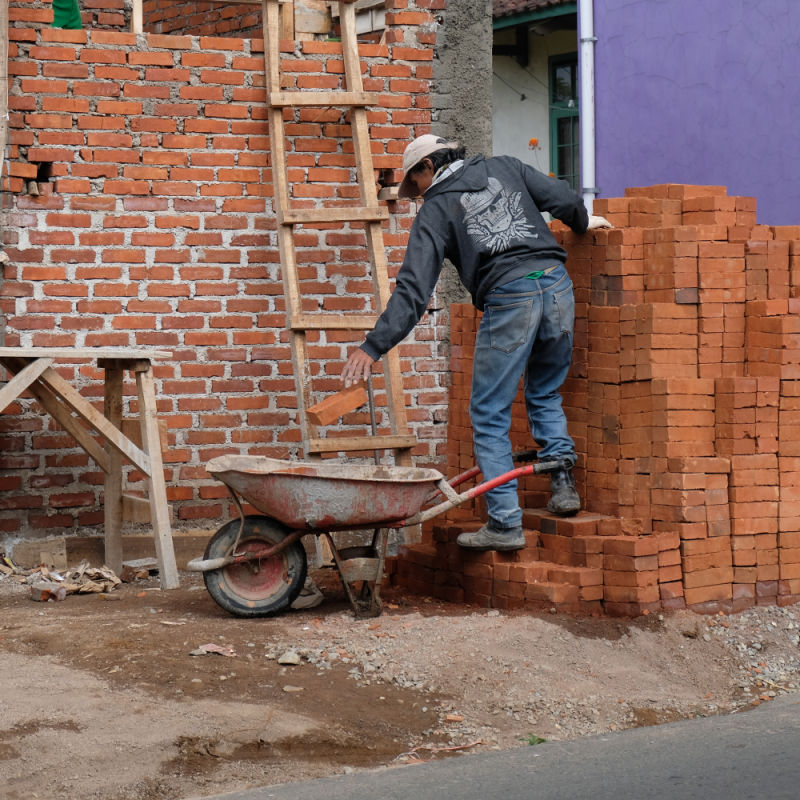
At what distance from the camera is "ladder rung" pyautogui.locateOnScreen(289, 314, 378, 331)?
6.57 meters

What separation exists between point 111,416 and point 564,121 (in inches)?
399

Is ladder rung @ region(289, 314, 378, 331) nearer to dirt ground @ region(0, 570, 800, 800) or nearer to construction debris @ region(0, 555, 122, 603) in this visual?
dirt ground @ region(0, 570, 800, 800)

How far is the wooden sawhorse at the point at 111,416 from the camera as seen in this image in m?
5.87

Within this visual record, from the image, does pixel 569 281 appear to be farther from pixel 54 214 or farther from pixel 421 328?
pixel 54 214

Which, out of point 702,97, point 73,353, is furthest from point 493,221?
point 702,97

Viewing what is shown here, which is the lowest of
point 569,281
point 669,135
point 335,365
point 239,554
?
point 239,554

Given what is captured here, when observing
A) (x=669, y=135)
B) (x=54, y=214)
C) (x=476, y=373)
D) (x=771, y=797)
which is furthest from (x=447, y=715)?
(x=669, y=135)

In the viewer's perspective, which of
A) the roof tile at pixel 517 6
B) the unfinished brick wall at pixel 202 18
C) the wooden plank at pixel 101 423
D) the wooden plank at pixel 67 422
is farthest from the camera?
the roof tile at pixel 517 6

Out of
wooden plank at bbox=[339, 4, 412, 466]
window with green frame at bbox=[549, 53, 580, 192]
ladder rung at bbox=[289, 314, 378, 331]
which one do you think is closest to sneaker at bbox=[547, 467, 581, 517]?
wooden plank at bbox=[339, 4, 412, 466]

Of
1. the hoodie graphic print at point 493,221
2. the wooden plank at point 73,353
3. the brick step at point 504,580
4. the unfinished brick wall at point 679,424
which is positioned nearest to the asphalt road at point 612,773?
the brick step at point 504,580

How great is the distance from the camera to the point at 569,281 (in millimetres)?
5699

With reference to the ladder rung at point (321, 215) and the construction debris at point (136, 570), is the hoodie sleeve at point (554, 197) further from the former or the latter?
the construction debris at point (136, 570)

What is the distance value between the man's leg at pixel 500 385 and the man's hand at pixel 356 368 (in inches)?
22.4

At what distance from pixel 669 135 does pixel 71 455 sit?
7.37 m
